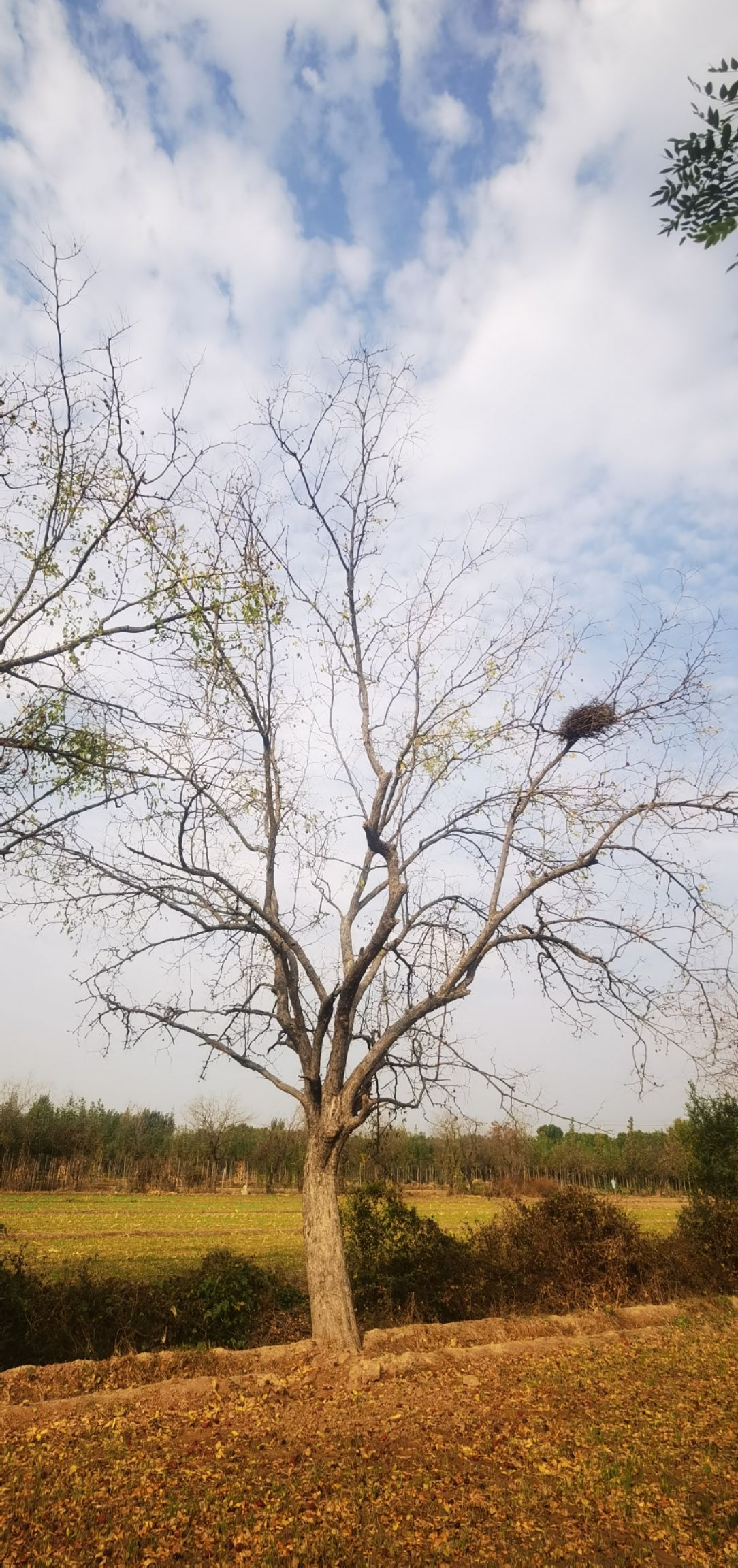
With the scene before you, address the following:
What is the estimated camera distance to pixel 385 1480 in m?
5.32

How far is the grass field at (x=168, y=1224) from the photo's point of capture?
1848 centimetres

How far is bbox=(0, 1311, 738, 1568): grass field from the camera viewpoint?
4.36 meters

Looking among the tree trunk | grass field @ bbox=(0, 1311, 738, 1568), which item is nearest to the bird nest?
the tree trunk

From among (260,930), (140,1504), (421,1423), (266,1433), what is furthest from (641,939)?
(140,1504)

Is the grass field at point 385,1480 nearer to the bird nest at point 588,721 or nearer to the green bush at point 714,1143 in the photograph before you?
the bird nest at point 588,721

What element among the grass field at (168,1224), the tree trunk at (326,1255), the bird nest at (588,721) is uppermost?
the bird nest at (588,721)

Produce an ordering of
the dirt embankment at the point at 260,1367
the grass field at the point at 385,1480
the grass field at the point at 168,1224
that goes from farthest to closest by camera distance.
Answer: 1. the grass field at the point at 168,1224
2. the dirt embankment at the point at 260,1367
3. the grass field at the point at 385,1480

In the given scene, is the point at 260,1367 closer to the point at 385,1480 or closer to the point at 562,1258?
Result: the point at 385,1480

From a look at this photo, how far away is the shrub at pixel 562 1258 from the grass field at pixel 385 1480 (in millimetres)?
4837

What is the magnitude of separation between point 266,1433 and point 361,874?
18.1 ft

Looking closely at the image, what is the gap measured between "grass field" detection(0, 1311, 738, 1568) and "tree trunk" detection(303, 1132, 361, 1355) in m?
0.66

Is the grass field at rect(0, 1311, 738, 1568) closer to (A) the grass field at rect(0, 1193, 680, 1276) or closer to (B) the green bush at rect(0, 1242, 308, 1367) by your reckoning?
(B) the green bush at rect(0, 1242, 308, 1367)

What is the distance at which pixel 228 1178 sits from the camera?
53.3 metres

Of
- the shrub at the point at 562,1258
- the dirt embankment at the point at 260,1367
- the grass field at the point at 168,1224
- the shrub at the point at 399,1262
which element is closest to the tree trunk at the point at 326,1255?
the dirt embankment at the point at 260,1367
